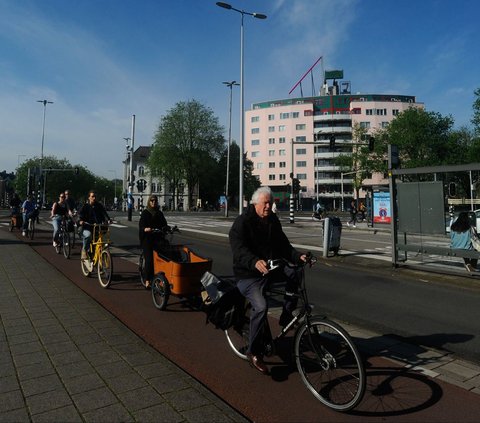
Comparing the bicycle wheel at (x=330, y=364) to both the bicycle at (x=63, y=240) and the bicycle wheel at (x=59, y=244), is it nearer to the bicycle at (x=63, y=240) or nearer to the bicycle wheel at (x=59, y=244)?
the bicycle at (x=63, y=240)

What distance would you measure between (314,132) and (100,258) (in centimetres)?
9313

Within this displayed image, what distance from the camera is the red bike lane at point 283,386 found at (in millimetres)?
2975

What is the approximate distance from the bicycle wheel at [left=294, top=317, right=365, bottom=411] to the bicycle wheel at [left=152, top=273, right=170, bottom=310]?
263cm

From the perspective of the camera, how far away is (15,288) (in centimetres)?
683

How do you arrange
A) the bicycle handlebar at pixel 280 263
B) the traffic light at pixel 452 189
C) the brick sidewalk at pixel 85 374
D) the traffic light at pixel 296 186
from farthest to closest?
the traffic light at pixel 296 186 → the traffic light at pixel 452 189 → the bicycle handlebar at pixel 280 263 → the brick sidewalk at pixel 85 374

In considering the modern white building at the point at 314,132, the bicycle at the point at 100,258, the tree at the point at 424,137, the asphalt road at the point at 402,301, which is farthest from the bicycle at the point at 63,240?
the modern white building at the point at 314,132

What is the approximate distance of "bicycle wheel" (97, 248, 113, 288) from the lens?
7.12 m

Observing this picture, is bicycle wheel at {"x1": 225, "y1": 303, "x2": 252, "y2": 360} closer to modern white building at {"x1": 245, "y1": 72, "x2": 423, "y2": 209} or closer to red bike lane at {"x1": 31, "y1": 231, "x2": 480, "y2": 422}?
red bike lane at {"x1": 31, "y1": 231, "x2": 480, "y2": 422}

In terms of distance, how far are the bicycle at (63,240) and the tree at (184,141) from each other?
5453 centimetres

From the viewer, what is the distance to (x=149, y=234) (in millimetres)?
6637

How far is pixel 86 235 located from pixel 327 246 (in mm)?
6508

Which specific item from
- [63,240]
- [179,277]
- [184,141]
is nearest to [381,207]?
[63,240]

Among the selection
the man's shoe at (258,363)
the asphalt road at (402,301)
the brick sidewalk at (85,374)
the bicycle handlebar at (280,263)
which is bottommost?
the asphalt road at (402,301)

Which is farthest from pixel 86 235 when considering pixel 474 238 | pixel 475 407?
pixel 474 238
